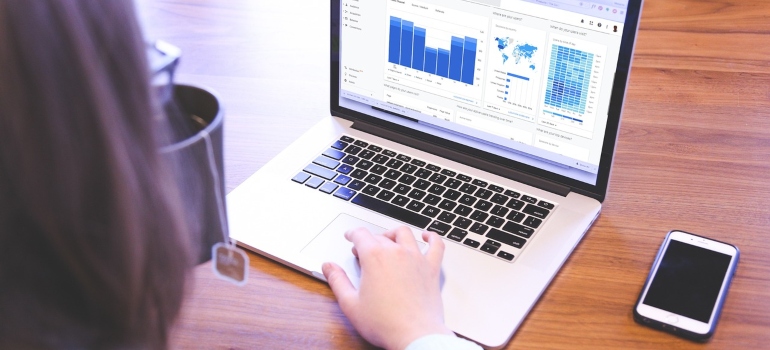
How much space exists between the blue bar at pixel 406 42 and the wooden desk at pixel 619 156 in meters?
0.20

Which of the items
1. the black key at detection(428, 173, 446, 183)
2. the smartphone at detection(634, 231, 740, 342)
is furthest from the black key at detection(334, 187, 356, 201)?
the smartphone at detection(634, 231, 740, 342)

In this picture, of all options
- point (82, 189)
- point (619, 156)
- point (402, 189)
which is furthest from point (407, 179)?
point (82, 189)

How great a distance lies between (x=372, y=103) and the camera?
108 centimetres

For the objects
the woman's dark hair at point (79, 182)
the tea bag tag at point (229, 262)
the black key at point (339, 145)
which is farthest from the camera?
the black key at point (339, 145)

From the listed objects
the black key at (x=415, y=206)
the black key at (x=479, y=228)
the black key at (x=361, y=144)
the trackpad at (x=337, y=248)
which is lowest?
the trackpad at (x=337, y=248)

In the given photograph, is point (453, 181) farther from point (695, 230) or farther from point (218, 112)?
point (218, 112)

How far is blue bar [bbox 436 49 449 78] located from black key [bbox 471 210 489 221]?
18 cm

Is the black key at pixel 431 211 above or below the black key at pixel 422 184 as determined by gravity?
below

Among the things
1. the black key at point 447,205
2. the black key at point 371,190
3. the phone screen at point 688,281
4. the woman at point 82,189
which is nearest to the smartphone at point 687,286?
the phone screen at point 688,281

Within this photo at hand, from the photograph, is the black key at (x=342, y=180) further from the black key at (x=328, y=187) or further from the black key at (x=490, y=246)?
the black key at (x=490, y=246)

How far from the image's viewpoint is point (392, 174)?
3.31ft

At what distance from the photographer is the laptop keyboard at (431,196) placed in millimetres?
905

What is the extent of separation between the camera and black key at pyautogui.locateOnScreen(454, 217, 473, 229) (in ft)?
3.01

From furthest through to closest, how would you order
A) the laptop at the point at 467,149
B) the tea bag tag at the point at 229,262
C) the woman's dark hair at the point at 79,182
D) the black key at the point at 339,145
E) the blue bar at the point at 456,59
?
the black key at the point at 339,145
the blue bar at the point at 456,59
the laptop at the point at 467,149
the tea bag tag at the point at 229,262
the woman's dark hair at the point at 79,182
